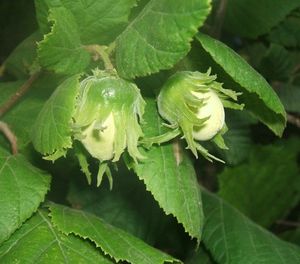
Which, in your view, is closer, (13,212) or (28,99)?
(13,212)

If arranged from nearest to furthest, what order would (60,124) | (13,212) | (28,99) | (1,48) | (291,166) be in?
(60,124), (13,212), (28,99), (1,48), (291,166)

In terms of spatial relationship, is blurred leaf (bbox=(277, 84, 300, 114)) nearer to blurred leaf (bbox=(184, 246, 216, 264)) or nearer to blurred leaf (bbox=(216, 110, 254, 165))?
blurred leaf (bbox=(216, 110, 254, 165))

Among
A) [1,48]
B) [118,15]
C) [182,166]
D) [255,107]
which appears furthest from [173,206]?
[1,48]

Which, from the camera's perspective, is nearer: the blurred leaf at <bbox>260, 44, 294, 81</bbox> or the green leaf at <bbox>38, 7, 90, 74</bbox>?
the green leaf at <bbox>38, 7, 90, 74</bbox>

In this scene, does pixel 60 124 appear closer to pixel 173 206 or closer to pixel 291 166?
pixel 173 206

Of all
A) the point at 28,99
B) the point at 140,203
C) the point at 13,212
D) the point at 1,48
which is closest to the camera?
the point at 13,212

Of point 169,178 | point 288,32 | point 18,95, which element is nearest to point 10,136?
point 18,95

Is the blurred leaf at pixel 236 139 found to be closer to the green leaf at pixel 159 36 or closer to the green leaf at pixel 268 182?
the green leaf at pixel 268 182

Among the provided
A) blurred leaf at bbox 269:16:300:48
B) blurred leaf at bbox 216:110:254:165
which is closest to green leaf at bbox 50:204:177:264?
blurred leaf at bbox 216:110:254:165
